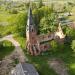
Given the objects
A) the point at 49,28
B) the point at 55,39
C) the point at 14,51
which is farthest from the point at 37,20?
the point at 14,51

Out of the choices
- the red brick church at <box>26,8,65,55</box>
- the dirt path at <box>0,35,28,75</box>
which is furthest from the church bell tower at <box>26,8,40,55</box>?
the dirt path at <box>0,35,28,75</box>

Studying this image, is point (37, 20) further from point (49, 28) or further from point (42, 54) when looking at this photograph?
point (42, 54)

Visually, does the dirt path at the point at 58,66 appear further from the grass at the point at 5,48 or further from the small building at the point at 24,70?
the grass at the point at 5,48

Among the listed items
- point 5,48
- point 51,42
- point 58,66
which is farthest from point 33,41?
point 58,66

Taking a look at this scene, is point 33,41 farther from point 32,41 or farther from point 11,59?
point 11,59

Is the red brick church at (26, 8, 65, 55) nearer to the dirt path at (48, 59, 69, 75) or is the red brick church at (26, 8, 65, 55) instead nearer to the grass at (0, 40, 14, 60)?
the dirt path at (48, 59, 69, 75)
